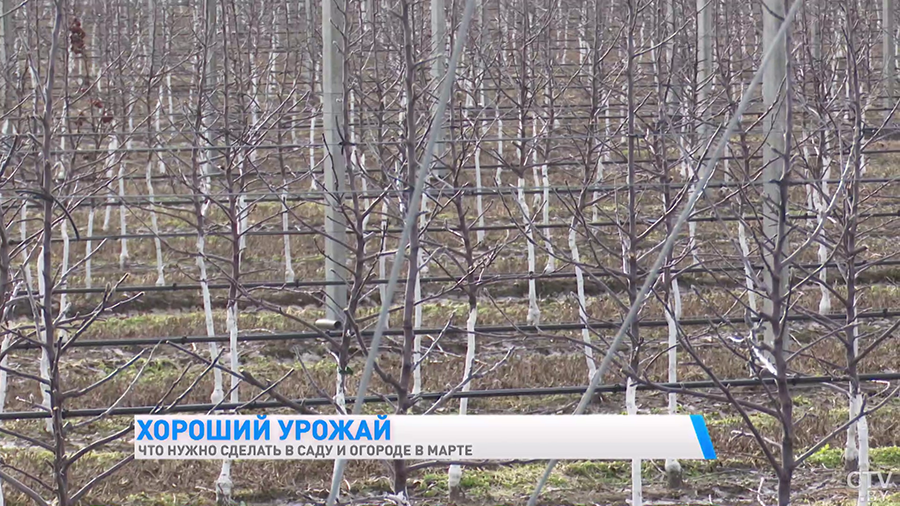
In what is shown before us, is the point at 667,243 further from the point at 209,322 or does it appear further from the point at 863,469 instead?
the point at 209,322

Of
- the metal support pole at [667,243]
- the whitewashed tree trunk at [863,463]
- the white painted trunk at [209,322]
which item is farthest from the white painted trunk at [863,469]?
the white painted trunk at [209,322]

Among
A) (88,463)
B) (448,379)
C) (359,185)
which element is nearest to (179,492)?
(88,463)

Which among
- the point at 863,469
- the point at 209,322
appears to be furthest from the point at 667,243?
the point at 209,322

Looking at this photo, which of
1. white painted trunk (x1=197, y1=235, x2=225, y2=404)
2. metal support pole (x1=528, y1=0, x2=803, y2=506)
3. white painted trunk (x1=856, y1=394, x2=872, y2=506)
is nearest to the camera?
metal support pole (x1=528, y1=0, x2=803, y2=506)

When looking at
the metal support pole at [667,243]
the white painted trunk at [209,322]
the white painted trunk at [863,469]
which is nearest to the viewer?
the metal support pole at [667,243]

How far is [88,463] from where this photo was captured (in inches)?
278

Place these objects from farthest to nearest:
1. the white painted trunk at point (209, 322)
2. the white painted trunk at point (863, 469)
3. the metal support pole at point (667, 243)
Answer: the white painted trunk at point (209, 322) < the white painted trunk at point (863, 469) < the metal support pole at point (667, 243)

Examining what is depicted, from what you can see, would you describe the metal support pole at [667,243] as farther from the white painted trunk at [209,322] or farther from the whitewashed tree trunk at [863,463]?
the white painted trunk at [209,322]

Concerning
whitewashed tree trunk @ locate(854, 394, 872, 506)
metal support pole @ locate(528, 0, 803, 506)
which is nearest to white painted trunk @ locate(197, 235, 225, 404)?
whitewashed tree trunk @ locate(854, 394, 872, 506)

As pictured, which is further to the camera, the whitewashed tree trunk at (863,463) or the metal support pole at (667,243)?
the whitewashed tree trunk at (863,463)

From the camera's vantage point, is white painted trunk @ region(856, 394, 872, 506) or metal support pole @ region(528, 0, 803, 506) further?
white painted trunk @ region(856, 394, 872, 506)

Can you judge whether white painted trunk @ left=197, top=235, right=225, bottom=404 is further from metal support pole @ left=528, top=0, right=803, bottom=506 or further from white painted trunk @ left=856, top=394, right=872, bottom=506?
metal support pole @ left=528, top=0, right=803, bottom=506

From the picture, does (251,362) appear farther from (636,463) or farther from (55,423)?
(55,423)

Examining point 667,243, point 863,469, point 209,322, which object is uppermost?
point 209,322
